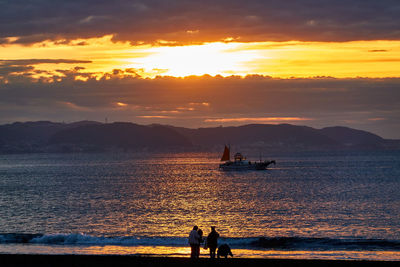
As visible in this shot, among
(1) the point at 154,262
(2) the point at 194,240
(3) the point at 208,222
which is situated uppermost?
(2) the point at 194,240

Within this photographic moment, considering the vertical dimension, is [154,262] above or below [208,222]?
above

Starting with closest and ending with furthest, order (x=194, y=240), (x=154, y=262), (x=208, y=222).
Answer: (x=194, y=240), (x=154, y=262), (x=208, y=222)

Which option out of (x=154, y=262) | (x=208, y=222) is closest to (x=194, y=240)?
(x=154, y=262)

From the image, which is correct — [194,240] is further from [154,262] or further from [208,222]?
[208,222]

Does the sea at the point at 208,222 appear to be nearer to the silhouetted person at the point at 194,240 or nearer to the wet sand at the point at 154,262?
the silhouetted person at the point at 194,240

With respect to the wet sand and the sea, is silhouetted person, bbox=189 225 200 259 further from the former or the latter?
the sea

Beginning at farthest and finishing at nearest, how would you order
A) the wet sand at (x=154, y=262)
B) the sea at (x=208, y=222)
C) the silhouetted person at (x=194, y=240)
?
the sea at (x=208, y=222)
the silhouetted person at (x=194, y=240)
the wet sand at (x=154, y=262)

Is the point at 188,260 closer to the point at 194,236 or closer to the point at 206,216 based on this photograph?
the point at 194,236

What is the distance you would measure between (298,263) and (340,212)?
3275 centimetres

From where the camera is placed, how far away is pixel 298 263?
91.2ft

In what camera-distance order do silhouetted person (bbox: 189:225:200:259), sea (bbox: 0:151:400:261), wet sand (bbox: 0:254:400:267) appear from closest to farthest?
wet sand (bbox: 0:254:400:267), silhouetted person (bbox: 189:225:200:259), sea (bbox: 0:151:400:261)

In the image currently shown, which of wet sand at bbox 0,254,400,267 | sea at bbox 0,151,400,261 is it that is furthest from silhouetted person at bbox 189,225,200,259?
sea at bbox 0,151,400,261

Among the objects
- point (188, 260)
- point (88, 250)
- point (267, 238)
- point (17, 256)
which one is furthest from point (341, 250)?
point (17, 256)

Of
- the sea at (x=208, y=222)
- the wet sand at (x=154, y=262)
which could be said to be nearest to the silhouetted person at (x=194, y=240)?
the wet sand at (x=154, y=262)
